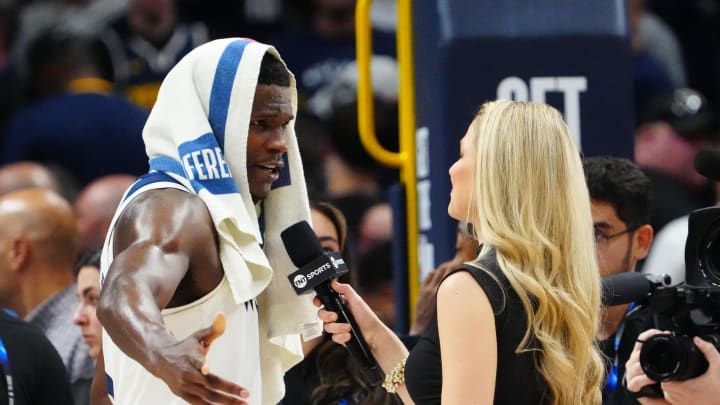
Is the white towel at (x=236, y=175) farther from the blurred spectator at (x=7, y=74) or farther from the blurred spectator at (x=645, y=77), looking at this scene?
the blurred spectator at (x=645, y=77)

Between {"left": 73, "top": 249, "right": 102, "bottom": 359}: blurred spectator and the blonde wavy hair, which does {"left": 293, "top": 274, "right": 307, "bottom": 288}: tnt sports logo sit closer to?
the blonde wavy hair

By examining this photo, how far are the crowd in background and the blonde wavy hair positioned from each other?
3058mm

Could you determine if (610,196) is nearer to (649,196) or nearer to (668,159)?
(649,196)

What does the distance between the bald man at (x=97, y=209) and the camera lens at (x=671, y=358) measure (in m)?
3.28

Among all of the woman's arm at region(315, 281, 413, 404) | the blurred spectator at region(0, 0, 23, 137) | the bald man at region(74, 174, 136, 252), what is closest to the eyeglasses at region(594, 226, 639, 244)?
the woman's arm at region(315, 281, 413, 404)

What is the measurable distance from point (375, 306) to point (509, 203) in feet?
11.2

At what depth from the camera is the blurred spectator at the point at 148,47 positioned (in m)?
8.72

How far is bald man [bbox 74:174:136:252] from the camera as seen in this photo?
21.6 ft

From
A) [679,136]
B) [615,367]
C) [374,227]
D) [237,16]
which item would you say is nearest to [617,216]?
[615,367]

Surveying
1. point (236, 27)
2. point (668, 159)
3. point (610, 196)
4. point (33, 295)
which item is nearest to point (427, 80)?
point (610, 196)

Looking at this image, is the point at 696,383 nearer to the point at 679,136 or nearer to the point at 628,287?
the point at 628,287

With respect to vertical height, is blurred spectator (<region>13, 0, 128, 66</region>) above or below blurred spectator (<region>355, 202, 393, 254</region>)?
above

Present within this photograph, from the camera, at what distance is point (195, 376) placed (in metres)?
3.03

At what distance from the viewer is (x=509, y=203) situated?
348 centimetres
